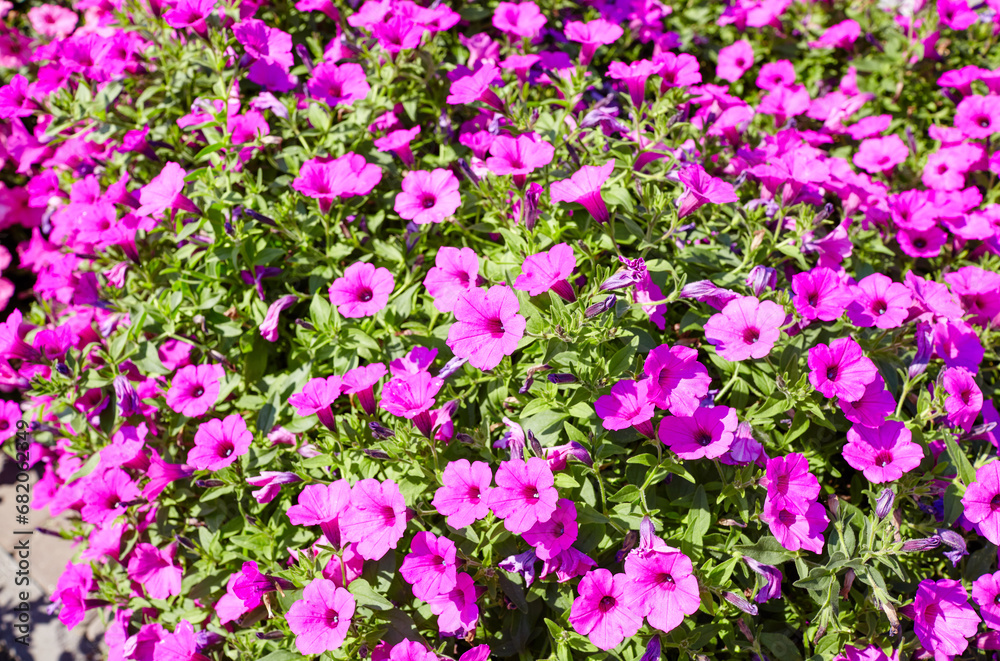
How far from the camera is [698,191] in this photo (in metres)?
2.25

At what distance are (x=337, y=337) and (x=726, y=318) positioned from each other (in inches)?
57.5

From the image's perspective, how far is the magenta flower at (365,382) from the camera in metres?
2.24

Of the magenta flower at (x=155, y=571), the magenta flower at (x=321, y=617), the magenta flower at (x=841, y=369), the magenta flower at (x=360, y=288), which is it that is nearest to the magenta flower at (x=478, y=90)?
the magenta flower at (x=360, y=288)

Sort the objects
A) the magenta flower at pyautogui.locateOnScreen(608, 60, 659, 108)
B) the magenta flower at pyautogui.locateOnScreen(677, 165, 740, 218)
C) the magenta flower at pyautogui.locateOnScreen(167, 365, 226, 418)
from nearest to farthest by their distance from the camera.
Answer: the magenta flower at pyautogui.locateOnScreen(677, 165, 740, 218), the magenta flower at pyautogui.locateOnScreen(167, 365, 226, 418), the magenta flower at pyautogui.locateOnScreen(608, 60, 659, 108)

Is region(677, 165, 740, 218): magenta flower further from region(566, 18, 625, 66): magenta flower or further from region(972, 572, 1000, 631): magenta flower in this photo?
region(972, 572, 1000, 631): magenta flower

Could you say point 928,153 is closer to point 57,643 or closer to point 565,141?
point 565,141

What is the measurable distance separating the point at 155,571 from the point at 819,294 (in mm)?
2827

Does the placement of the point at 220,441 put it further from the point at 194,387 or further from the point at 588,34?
the point at 588,34

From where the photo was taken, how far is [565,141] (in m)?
2.79

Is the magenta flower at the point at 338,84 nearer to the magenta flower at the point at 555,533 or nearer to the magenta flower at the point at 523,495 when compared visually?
the magenta flower at the point at 523,495

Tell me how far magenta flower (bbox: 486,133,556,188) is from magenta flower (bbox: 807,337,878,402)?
1168 mm

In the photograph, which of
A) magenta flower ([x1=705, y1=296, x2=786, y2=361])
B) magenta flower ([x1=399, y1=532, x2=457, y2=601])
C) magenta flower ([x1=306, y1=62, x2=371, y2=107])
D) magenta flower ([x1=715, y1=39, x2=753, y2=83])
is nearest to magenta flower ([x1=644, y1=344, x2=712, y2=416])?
magenta flower ([x1=705, y1=296, x2=786, y2=361])

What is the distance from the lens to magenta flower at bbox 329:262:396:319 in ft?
7.74

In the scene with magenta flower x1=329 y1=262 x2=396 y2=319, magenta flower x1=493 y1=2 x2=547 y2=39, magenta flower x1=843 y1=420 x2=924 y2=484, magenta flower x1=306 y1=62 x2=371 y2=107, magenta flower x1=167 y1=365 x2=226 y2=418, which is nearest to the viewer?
magenta flower x1=843 y1=420 x2=924 y2=484
